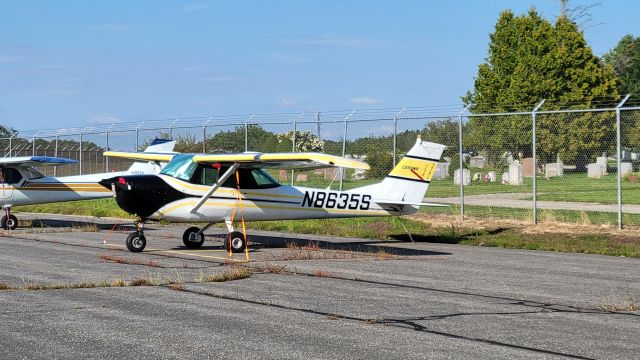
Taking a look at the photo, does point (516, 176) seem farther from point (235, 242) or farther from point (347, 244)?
point (235, 242)

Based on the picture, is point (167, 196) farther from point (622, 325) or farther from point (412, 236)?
point (622, 325)

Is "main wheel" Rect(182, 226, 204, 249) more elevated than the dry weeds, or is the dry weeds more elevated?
"main wheel" Rect(182, 226, 204, 249)

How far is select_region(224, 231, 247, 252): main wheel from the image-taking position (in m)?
18.5

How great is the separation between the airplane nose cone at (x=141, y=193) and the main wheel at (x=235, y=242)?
4.51 ft

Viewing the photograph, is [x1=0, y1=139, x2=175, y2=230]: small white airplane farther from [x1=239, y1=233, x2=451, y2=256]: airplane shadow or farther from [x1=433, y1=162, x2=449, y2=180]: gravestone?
[x1=433, y1=162, x2=449, y2=180]: gravestone

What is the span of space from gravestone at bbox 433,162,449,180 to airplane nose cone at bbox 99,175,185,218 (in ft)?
84.6

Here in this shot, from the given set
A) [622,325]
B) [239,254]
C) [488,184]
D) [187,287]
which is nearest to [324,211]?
[239,254]

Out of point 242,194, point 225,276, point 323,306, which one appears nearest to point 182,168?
point 242,194

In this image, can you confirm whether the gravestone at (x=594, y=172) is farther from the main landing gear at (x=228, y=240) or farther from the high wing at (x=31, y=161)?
the main landing gear at (x=228, y=240)

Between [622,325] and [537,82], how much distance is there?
52845 mm

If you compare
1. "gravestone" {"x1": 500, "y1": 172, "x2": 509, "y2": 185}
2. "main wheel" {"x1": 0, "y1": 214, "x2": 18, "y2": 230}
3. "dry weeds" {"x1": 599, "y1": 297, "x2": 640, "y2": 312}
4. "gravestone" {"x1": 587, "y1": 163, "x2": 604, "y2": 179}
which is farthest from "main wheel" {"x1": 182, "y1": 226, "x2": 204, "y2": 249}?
"gravestone" {"x1": 587, "y1": 163, "x2": 604, "y2": 179}

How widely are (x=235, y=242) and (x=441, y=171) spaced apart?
26.5 m

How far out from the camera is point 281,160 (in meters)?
17.7

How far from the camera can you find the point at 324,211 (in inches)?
800
